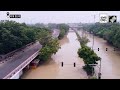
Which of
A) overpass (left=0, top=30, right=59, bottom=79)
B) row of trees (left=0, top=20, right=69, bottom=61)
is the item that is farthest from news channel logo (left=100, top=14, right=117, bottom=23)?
row of trees (left=0, top=20, right=69, bottom=61)

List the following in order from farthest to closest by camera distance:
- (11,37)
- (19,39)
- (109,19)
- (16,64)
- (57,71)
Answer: (19,39) → (11,37) → (57,71) → (16,64) → (109,19)

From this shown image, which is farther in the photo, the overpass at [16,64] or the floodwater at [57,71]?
the floodwater at [57,71]

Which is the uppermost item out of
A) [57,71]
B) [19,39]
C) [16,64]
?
[19,39]

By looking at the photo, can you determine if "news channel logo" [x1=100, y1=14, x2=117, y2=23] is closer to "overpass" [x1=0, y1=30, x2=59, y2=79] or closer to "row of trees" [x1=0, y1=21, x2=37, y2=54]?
"overpass" [x1=0, y1=30, x2=59, y2=79]

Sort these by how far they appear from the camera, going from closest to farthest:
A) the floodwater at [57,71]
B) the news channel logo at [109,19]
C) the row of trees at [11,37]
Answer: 1. the news channel logo at [109,19]
2. the floodwater at [57,71]
3. the row of trees at [11,37]

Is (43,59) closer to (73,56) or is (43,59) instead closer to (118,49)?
(73,56)

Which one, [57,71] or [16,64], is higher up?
[16,64]

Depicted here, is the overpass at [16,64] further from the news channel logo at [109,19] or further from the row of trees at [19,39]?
the news channel logo at [109,19]

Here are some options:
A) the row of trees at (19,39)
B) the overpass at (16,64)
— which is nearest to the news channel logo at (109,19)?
the overpass at (16,64)

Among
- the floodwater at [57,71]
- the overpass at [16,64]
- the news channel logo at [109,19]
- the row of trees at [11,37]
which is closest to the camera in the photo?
the news channel logo at [109,19]

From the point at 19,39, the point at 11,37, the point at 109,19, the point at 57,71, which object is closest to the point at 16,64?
the point at 57,71

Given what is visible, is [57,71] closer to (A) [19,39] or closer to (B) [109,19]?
(A) [19,39]
